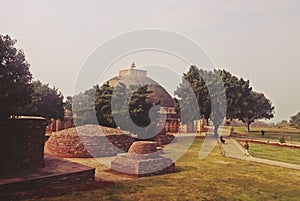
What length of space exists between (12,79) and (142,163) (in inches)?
287

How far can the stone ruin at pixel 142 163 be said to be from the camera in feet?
45.0

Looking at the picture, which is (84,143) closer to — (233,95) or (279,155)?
(279,155)

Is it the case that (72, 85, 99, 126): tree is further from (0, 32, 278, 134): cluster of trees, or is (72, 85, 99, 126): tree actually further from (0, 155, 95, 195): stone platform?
(0, 155, 95, 195): stone platform

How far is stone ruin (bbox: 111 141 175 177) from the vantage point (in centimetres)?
1373

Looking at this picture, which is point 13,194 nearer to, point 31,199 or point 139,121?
point 31,199

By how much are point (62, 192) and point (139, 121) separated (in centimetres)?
1765

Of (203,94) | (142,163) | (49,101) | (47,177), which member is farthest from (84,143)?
(203,94)

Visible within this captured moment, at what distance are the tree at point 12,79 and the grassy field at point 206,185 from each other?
4.24 m

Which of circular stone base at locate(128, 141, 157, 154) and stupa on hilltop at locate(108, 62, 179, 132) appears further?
stupa on hilltop at locate(108, 62, 179, 132)

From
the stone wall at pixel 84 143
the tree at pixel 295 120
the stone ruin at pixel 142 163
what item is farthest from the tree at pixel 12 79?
the tree at pixel 295 120

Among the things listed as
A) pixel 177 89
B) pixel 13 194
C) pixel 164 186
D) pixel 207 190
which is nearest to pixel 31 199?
pixel 13 194

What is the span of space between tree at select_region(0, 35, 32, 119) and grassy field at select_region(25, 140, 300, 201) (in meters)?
4.24

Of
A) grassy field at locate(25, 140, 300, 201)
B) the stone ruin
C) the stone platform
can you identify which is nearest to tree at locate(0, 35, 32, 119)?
the stone platform

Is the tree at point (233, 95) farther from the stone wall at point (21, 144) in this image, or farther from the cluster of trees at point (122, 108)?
the stone wall at point (21, 144)
